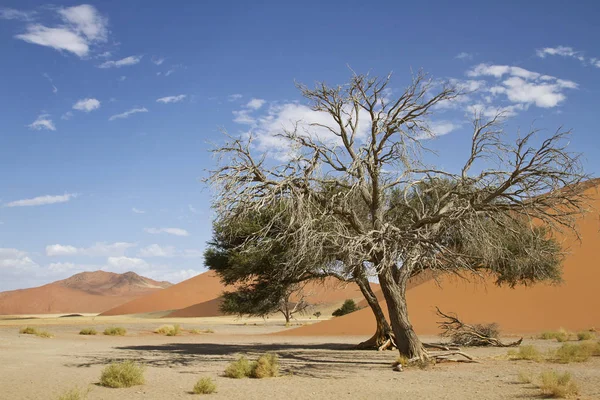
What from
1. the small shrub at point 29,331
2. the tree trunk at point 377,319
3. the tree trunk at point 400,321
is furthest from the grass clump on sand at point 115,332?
the tree trunk at point 400,321

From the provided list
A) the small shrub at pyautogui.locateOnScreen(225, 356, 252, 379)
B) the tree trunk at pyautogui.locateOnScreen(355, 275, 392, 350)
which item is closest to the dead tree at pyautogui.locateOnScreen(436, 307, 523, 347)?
the tree trunk at pyautogui.locateOnScreen(355, 275, 392, 350)

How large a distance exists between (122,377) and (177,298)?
10638cm

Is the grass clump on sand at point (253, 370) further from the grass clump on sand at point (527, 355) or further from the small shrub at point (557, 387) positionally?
the grass clump on sand at point (527, 355)

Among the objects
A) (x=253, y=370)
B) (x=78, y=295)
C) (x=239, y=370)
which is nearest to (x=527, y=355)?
(x=253, y=370)

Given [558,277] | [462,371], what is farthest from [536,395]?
[558,277]

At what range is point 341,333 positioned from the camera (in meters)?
39.8

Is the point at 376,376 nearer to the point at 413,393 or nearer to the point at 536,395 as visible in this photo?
the point at 413,393

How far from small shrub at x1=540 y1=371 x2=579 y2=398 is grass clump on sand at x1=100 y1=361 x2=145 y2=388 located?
8.57 metres

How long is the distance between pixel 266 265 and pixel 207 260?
4326 millimetres

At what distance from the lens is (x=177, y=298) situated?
116000 mm

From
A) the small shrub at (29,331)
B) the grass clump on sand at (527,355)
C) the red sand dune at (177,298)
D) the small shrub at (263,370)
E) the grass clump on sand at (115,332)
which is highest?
the red sand dune at (177,298)

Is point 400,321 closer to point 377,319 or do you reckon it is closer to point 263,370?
point 263,370

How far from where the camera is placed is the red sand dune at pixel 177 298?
363ft

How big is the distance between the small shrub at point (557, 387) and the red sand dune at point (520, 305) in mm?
25682
